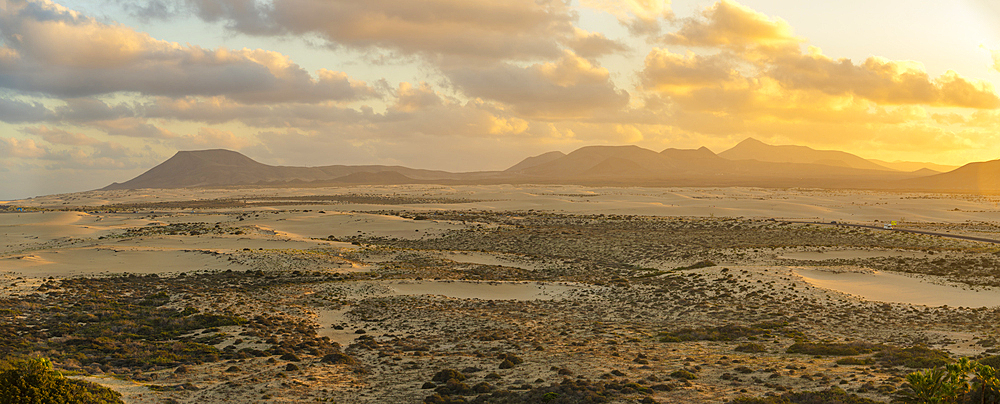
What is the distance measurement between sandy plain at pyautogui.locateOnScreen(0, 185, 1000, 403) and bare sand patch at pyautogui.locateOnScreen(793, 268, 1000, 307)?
0.74 ft

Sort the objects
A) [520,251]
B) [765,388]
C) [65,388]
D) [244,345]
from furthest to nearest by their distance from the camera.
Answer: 1. [520,251]
2. [244,345]
3. [765,388]
4. [65,388]

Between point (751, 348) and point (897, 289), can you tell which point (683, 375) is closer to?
point (751, 348)

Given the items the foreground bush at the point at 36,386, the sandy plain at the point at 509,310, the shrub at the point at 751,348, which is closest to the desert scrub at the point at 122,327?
the sandy plain at the point at 509,310

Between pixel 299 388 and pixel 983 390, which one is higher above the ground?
pixel 983 390

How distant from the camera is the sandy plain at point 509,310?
53.8 ft

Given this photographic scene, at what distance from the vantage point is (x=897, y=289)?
1186 inches

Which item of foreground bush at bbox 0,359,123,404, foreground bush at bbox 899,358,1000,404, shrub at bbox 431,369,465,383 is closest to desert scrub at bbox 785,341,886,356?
foreground bush at bbox 899,358,1000,404

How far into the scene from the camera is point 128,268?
1506 inches

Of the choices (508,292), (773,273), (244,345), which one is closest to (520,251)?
(508,292)

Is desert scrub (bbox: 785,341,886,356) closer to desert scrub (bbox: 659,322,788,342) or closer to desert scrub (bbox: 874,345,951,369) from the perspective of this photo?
desert scrub (bbox: 874,345,951,369)

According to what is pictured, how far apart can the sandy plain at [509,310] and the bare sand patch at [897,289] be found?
0.74ft

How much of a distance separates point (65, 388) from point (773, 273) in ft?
106

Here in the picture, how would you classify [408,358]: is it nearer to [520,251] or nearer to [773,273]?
[773,273]

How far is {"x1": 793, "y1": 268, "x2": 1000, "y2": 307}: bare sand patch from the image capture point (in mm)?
27156
